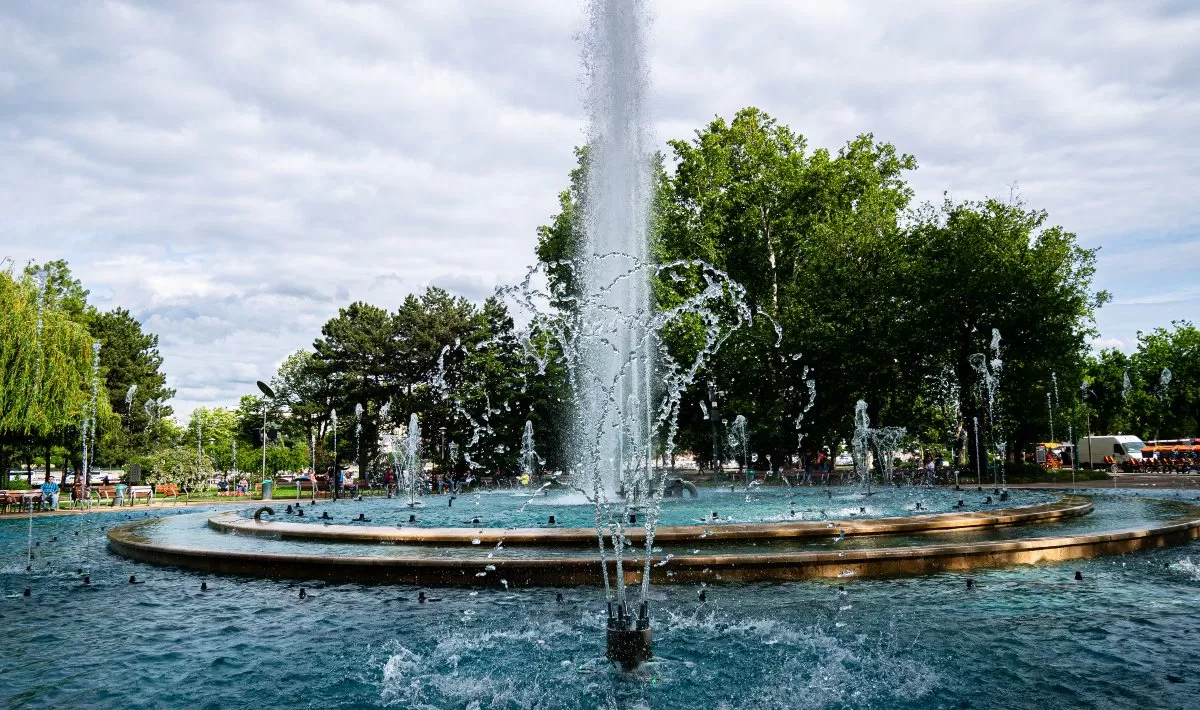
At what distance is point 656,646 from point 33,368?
89.3 ft

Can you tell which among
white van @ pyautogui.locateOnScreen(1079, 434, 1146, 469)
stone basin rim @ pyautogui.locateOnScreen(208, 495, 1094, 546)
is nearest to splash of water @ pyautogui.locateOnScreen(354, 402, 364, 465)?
stone basin rim @ pyautogui.locateOnScreen(208, 495, 1094, 546)

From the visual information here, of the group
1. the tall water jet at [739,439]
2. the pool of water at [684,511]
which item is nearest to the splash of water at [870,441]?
the tall water jet at [739,439]

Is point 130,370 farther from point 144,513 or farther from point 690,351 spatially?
point 690,351

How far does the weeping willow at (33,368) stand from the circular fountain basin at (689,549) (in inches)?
576

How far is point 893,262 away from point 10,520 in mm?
33651

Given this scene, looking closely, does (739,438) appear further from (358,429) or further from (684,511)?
(358,429)

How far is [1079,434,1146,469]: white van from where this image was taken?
46.4 m

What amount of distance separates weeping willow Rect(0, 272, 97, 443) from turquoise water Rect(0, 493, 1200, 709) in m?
18.9

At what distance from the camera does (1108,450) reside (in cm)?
4881

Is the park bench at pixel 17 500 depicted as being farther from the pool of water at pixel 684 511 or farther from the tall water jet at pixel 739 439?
the tall water jet at pixel 739 439

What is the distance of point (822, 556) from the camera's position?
1033cm

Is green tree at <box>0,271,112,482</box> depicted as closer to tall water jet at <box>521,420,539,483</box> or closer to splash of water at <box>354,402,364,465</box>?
tall water jet at <box>521,420,539,483</box>

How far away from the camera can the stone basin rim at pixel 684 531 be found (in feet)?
39.5

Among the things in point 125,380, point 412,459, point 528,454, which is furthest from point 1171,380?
point 125,380
